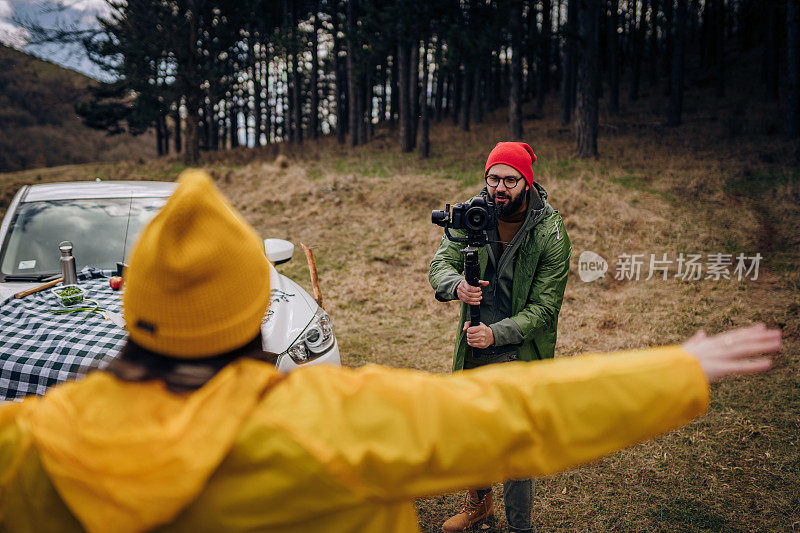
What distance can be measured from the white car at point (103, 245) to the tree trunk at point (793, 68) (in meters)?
17.6

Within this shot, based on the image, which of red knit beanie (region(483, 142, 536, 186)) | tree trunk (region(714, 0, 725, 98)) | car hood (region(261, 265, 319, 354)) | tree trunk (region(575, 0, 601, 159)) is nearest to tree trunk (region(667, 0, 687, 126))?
tree trunk (region(714, 0, 725, 98))

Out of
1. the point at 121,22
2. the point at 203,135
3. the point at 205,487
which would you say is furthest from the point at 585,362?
the point at 203,135

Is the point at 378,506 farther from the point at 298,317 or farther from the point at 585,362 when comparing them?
the point at 298,317

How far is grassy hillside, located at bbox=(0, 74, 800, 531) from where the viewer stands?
11.6ft

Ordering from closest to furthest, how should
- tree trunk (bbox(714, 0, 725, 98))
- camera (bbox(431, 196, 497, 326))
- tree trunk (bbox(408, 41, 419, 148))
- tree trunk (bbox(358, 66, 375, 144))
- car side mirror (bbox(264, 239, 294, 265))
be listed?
camera (bbox(431, 196, 497, 326))
car side mirror (bbox(264, 239, 294, 265))
tree trunk (bbox(408, 41, 419, 148))
tree trunk (bbox(714, 0, 725, 98))
tree trunk (bbox(358, 66, 375, 144))

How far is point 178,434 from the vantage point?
0.91m

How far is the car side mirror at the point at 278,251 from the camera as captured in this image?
4373 mm

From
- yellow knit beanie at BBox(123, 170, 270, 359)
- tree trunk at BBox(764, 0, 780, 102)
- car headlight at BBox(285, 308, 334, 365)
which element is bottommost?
car headlight at BBox(285, 308, 334, 365)

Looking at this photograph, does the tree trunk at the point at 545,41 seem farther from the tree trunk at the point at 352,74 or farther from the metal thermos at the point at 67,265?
the metal thermos at the point at 67,265

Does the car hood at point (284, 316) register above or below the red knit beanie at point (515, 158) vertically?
below

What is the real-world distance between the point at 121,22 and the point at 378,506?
21.5 m

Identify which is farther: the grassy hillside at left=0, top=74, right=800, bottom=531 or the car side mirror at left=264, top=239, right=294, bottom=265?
the car side mirror at left=264, top=239, right=294, bottom=265

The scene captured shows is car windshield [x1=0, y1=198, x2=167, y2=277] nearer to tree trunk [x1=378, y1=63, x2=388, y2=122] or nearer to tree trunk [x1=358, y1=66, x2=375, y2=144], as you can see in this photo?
tree trunk [x1=358, y1=66, x2=375, y2=144]

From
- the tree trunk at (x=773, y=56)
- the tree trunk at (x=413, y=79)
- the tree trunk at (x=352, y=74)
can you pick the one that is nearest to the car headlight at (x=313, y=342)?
the tree trunk at (x=413, y=79)
